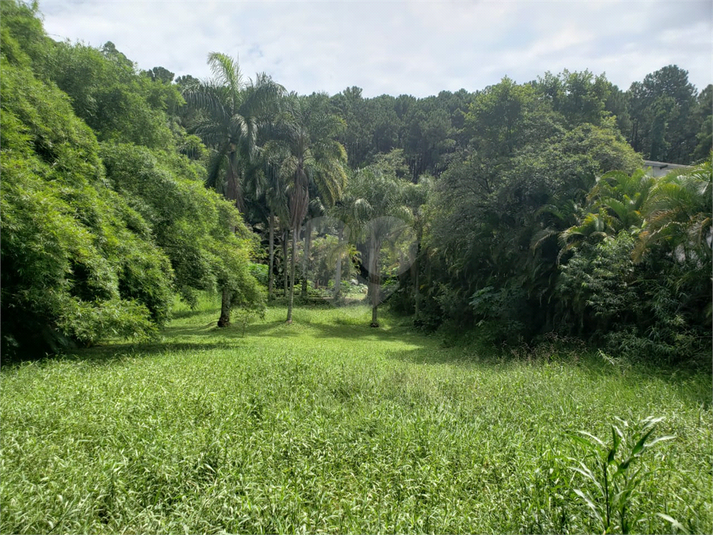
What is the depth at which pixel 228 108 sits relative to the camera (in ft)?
66.9

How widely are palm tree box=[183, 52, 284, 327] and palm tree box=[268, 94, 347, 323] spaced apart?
3.71 feet

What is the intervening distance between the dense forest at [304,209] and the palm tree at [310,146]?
92 millimetres

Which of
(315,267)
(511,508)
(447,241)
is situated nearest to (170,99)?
(447,241)

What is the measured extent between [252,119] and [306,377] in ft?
51.3

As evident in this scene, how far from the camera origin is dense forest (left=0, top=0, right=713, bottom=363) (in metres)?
8.15

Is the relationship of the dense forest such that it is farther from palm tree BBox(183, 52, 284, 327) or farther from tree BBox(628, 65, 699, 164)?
tree BBox(628, 65, 699, 164)

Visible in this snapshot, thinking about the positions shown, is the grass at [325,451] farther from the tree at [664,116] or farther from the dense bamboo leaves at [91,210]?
the tree at [664,116]

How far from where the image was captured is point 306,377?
723 cm

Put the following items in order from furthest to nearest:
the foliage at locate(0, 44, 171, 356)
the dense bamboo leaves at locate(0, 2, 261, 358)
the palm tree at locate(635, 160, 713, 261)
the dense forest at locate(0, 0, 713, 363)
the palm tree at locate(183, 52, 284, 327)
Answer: the palm tree at locate(183, 52, 284, 327)
the palm tree at locate(635, 160, 713, 261)
the dense forest at locate(0, 0, 713, 363)
the dense bamboo leaves at locate(0, 2, 261, 358)
the foliage at locate(0, 44, 171, 356)

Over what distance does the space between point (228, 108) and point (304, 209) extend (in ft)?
19.3

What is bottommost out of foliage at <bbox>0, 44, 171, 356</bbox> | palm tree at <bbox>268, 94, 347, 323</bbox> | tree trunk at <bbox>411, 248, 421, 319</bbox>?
tree trunk at <bbox>411, 248, 421, 319</bbox>

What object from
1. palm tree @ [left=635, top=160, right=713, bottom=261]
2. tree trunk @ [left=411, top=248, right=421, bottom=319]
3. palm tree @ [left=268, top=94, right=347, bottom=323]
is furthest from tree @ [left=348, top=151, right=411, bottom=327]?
palm tree @ [left=635, top=160, right=713, bottom=261]

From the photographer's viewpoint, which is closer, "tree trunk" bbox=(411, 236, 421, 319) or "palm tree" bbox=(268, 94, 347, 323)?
"palm tree" bbox=(268, 94, 347, 323)

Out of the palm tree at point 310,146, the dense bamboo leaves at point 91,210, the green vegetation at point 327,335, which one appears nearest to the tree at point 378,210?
the green vegetation at point 327,335
